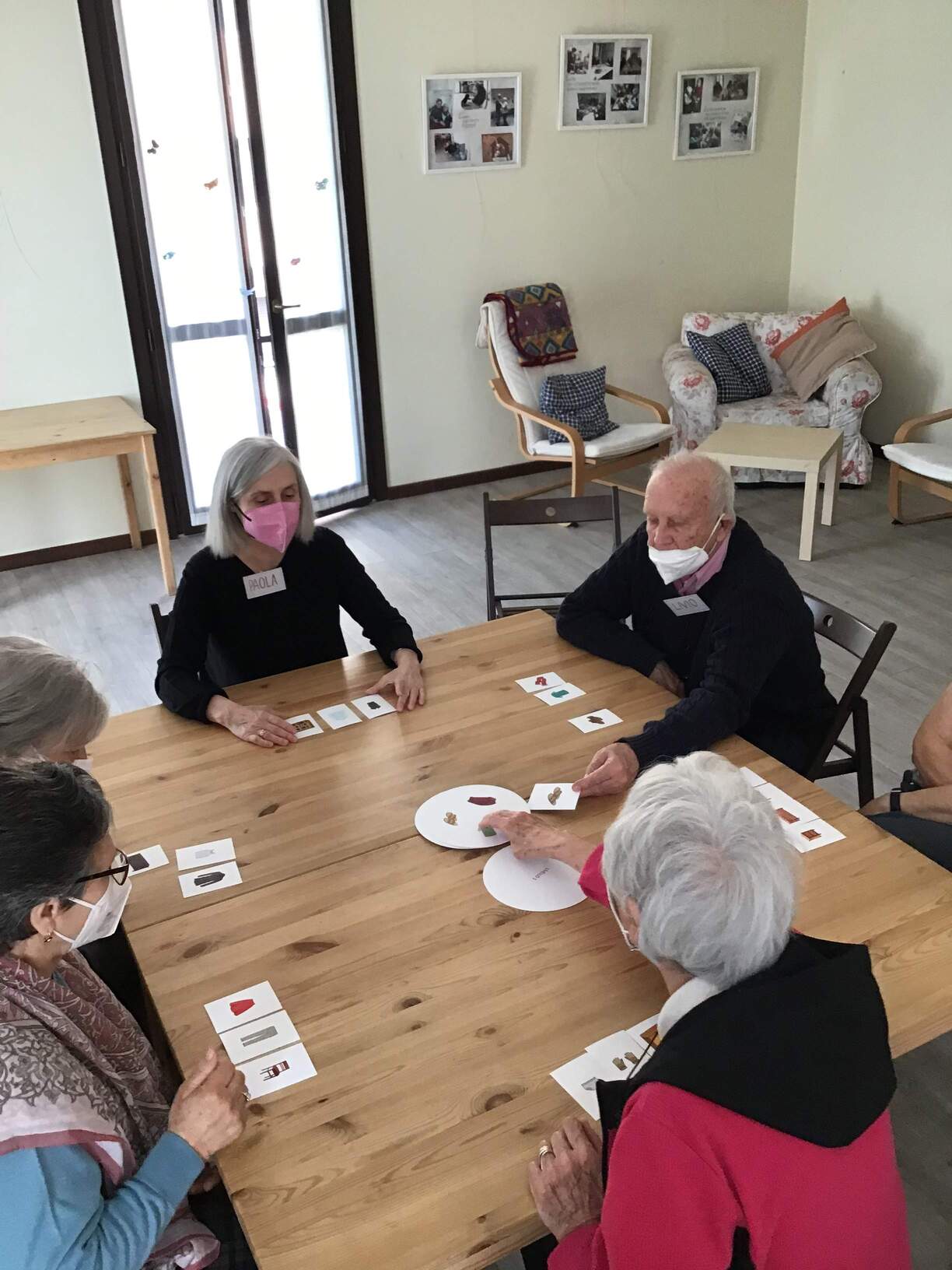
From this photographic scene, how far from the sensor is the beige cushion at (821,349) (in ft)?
19.6

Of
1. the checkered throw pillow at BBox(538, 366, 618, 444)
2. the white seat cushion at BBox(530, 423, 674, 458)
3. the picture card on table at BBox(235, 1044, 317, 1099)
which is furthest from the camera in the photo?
the checkered throw pillow at BBox(538, 366, 618, 444)

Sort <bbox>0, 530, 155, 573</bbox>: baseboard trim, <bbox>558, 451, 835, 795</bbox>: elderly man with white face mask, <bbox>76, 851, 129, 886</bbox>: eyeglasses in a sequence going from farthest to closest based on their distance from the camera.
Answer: <bbox>0, 530, 155, 573</bbox>: baseboard trim
<bbox>558, 451, 835, 795</bbox>: elderly man with white face mask
<bbox>76, 851, 129, 886</bbox>: eyeglasses

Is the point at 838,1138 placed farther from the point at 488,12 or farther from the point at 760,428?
the point at 488,12

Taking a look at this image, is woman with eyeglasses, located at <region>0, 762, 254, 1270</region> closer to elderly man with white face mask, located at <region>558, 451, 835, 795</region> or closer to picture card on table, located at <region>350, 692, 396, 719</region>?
picture card on table, located at <region>350, 692, 396, 719</region>

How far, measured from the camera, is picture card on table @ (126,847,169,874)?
1936 mm

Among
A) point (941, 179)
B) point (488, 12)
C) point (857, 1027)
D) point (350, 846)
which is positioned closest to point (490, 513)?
point (350, 846)

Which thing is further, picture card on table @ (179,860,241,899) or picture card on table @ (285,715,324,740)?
picture card on table @ (285,715,324,740)

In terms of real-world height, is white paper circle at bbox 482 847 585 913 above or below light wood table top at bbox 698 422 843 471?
above

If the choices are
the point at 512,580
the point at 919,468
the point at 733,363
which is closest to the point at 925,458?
the point at 919,468

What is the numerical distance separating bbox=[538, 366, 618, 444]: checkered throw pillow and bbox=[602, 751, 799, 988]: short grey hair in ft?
14.8

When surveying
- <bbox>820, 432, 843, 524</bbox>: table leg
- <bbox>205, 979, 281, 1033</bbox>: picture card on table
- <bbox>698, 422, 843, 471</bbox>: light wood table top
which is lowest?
<bbox>820, 432, 843, 524</bbox>: table leg

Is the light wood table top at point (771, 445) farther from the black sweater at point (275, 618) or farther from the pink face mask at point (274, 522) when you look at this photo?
the pink face mask at point (274, 522)

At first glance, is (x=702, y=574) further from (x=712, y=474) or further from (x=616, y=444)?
(x=616, y=444)

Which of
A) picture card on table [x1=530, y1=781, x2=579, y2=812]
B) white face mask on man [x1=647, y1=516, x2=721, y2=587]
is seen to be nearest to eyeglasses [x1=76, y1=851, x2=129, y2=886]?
picture card on table [x1=530, y1=781, x2=579, y2=812]
